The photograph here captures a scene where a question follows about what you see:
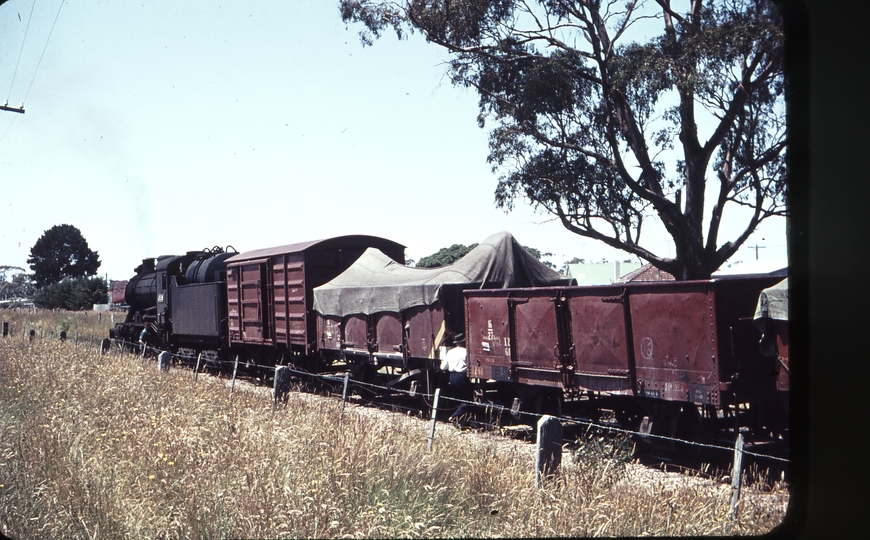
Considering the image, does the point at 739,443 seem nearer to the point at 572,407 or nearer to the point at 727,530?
the point at 727,530

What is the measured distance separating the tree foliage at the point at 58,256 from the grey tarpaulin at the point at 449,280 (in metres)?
90.9

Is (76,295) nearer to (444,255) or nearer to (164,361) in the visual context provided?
(444,255)

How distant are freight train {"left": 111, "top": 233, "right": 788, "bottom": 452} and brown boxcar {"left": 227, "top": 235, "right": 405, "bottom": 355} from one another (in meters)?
0.04

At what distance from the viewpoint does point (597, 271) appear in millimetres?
66875

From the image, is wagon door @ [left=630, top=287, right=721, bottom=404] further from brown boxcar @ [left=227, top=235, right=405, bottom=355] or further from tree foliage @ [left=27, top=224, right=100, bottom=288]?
tree foliage @ [left=27, top=224, right=100, bottom=288]

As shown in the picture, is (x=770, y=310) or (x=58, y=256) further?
(x=58, y=256)

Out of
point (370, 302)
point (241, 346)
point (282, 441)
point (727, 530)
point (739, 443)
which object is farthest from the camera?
point (241, 346)

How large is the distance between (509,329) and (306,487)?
585 cm

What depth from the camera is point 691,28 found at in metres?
19.5

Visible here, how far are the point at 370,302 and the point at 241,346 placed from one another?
6887 mm

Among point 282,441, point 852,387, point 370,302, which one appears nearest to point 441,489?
point 282,441

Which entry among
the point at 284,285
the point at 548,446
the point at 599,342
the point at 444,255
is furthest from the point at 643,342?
the point at 444,255

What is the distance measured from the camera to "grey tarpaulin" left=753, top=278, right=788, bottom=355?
25.8 feet

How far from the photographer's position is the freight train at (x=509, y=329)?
856 cm
